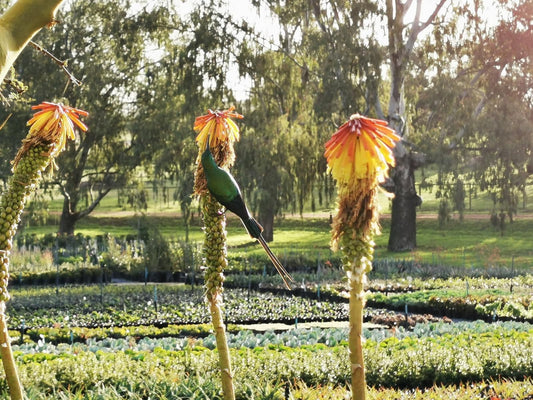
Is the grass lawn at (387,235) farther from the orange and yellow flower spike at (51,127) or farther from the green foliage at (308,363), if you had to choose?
the orange and yellow flower spike at (51,127)

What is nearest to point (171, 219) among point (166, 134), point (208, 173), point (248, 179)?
point (166, 134)

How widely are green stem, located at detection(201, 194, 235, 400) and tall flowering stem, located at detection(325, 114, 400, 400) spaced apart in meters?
0.57

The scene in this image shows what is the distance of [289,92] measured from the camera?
29328 millimetres

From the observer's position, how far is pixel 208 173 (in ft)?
9.37

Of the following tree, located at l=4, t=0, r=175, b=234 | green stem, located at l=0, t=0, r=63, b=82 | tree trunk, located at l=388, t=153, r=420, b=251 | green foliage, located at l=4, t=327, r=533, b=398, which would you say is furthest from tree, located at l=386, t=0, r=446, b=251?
green stem, located at l=0, t=0, r=63, b=82

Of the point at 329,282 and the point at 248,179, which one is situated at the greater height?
the point at 248,179

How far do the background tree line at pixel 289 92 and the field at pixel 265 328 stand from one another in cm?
331

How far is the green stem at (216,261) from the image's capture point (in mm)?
3211

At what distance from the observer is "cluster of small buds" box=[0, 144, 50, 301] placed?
346 cm

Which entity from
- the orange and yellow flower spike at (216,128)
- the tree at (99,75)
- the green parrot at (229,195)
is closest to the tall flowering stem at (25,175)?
the orange and yellow flower spike at (216,128)

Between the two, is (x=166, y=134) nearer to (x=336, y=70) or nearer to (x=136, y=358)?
(x=336, y=70)

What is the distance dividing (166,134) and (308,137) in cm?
645

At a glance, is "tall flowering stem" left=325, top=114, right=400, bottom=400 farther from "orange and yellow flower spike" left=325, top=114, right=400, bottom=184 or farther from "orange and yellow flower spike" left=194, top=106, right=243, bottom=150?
"orange and yellow flower spike" left=194, top=106, right=243, bottom=150

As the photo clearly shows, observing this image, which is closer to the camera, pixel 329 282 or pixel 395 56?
pixel 329 282
